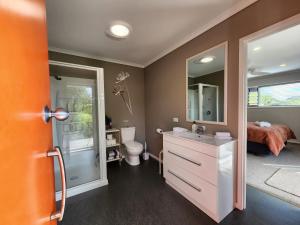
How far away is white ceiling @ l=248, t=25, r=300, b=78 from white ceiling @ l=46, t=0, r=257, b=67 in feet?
3.09

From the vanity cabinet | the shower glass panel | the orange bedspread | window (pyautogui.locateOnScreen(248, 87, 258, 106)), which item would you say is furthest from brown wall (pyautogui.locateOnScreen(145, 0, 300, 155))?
window (pyautogui.locateOnScreen(248, 87, 258, 106))

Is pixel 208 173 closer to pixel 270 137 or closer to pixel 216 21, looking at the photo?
pixel 216 21

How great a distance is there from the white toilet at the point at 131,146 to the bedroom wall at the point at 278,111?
5183 millimetres

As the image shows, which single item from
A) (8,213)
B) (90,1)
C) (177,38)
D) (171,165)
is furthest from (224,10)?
(8,213)

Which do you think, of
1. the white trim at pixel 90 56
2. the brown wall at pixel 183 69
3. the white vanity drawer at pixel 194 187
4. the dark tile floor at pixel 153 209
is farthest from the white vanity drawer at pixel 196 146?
the white trim at pixel 90 56

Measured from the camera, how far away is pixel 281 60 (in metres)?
3.58

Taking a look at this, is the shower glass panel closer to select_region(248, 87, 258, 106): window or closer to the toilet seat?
the toilet seat

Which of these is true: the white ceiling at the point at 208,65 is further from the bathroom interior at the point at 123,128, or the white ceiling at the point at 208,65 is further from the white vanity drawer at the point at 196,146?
the white vanity drawer at the point at 196,146

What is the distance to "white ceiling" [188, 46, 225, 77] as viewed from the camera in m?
1.89

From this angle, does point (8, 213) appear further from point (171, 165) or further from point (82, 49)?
point (82, 49)

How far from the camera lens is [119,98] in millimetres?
3410

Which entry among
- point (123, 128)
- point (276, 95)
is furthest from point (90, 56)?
point (276, 95)

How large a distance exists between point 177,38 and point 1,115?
102 inches

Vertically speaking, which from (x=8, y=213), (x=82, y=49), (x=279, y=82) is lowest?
(x=8, y=213)
